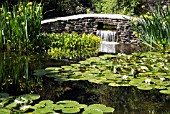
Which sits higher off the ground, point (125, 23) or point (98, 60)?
point (125, 23)

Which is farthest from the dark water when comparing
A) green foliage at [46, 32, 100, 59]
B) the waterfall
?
the waterfall

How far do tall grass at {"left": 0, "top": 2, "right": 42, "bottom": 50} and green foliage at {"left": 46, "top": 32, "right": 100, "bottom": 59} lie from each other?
19.5 inches

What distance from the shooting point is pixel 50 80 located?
13.2ft

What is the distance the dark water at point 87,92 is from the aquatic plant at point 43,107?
173 millimetres

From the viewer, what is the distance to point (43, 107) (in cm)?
291

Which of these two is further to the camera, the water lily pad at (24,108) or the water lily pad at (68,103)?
the water lily pad at (68,103)

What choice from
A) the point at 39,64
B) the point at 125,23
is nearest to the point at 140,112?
the point at 39,64

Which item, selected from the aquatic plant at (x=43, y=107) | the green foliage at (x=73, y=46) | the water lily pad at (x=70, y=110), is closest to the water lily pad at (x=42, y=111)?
the aquatic plant at (x=43, y=107)

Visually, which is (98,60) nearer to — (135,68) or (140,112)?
(135,68)

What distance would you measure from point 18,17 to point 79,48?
5.35ft

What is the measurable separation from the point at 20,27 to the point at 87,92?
2821mm

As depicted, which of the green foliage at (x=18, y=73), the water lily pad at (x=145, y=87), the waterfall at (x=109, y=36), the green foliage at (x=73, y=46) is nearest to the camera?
the water lily pad at (x=145, y=87)

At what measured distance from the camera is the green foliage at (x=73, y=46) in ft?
20.5

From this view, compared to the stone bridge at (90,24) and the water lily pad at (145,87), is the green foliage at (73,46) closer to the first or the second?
the stone bridge at (90,24)
